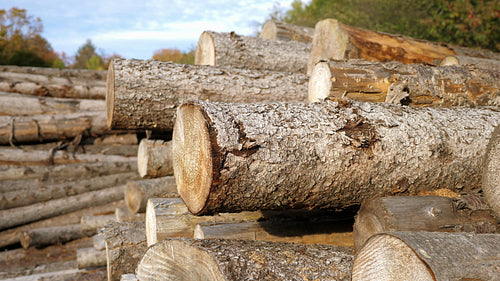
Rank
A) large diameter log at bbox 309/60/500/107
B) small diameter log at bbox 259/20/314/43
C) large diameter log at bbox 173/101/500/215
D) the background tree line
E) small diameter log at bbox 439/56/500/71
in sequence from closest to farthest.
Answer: large diameter log at bbox 173/101/500/215 → large diameter log at bbox 309/60/500/107 → small diameter log at bbox 439/56/500/71 → small diameter log at bbox 259/20/314/43 → the background tree line

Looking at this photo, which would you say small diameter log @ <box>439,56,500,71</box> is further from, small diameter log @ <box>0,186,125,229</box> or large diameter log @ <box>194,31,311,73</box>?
small diameter log @ <box>0,186,125,229</box>

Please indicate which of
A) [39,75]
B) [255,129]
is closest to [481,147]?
[255,129]

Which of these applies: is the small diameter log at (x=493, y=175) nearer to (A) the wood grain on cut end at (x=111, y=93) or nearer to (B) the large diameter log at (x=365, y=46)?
(B) the large diameter log at (x=365, y=46)

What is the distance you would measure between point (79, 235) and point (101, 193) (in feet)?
2.36

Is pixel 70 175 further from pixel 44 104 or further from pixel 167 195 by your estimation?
pixel 167 195

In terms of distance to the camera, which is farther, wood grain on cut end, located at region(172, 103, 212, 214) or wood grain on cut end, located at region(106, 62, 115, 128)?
wood grain on cut end, located at region(106, 62, 115, 128)

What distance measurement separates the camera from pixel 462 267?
1.51 m

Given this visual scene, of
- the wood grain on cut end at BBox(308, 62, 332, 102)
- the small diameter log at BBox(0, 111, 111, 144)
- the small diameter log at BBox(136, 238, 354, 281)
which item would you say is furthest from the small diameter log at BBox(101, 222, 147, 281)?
the small diameter log at BBox(0, 111, 111, 144)

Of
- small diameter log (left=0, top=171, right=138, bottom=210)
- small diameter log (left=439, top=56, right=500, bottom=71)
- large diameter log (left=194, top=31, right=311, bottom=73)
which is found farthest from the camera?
small diameter log (left=0, top=171, right=138, bottom=210)

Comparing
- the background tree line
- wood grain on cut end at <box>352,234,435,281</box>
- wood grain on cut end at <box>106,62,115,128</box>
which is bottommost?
wood grain on cut end at <box>352,234,435,281</box>

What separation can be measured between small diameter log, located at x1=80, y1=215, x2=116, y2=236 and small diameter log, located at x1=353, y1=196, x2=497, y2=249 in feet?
14.3

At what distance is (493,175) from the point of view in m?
2.19

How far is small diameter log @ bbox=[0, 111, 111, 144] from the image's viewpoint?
6.22 m

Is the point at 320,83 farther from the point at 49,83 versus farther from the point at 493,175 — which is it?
the point at 49,83
